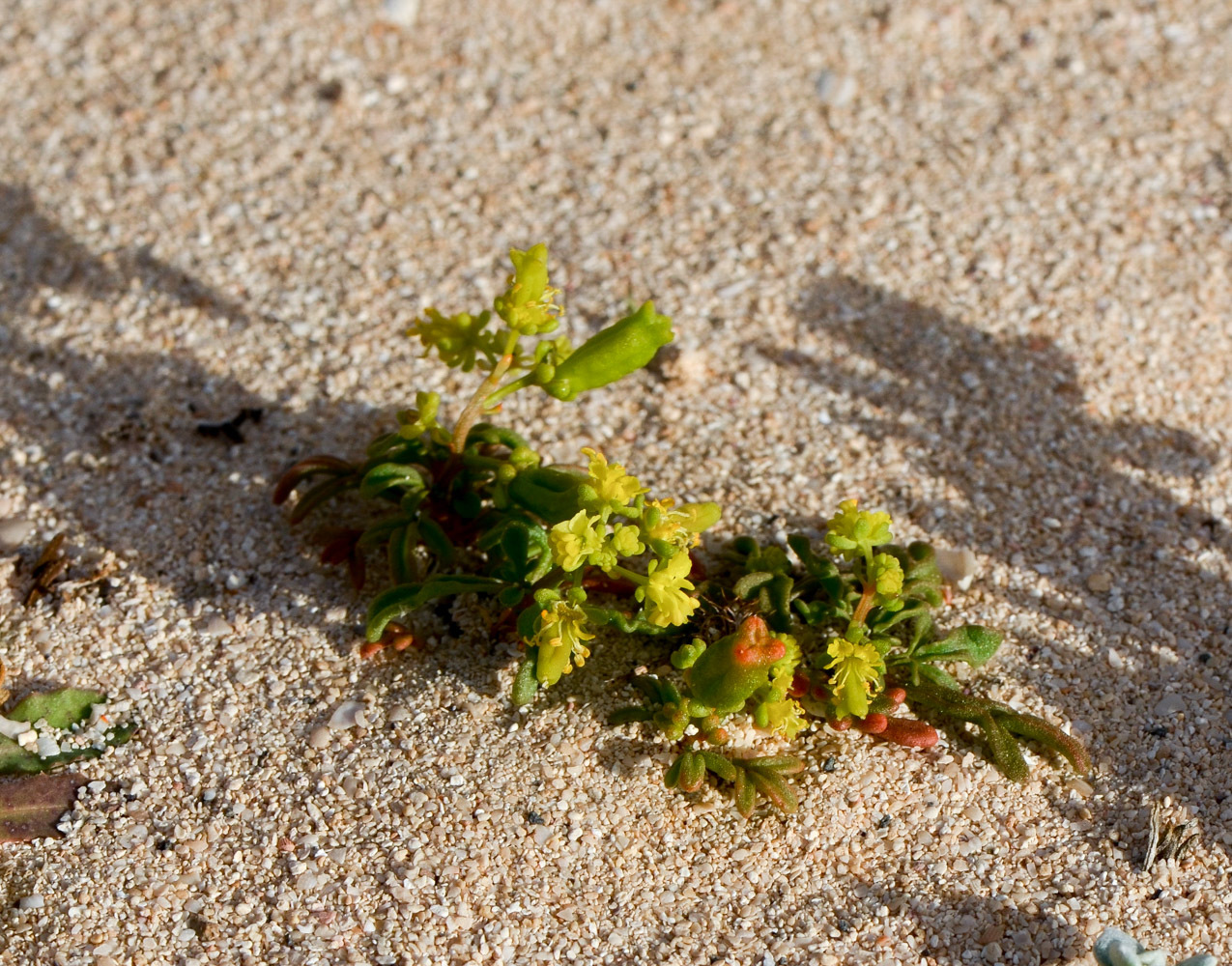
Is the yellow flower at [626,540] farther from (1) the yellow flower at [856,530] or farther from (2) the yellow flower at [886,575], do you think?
(2) the yellow flower at [886,575]

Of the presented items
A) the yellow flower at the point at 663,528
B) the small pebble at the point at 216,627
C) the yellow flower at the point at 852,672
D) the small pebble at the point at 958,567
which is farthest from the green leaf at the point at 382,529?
the small pebble at the point at 958,567

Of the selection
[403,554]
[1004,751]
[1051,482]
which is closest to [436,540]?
[403,554]

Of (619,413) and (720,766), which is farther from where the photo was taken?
(619,413)

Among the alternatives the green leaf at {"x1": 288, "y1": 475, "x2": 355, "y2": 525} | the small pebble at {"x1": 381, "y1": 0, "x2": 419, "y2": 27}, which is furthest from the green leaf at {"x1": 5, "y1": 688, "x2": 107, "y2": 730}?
the small pebble at {"x1": 381, "y1": 0, "x2": 419, "y2": 27}

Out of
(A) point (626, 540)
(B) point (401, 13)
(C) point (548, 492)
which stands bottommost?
(C) point (548, 492)

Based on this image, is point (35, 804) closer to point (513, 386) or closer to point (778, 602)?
point (513, 386)

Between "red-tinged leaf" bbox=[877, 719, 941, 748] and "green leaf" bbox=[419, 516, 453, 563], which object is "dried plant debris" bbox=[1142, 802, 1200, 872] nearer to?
"red-tinged leaf" bbox=[877, 719, 941, 748]
